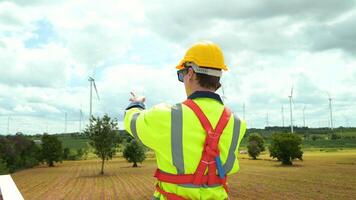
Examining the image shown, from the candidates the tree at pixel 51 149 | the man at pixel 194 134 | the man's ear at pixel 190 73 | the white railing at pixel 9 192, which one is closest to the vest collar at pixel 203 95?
the man at pixel 194 134

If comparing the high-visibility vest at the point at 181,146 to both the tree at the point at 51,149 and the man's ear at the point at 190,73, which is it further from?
the tree at the point at 51,149

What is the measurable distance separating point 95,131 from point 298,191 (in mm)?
40876

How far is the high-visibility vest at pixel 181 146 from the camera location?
97.0 inches

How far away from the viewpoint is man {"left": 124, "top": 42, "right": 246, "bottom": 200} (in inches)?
97.3

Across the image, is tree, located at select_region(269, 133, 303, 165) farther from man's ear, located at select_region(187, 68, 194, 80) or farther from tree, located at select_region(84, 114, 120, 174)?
man's ear, located at select_region(187, 68, 194, 80)

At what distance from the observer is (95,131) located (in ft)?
218

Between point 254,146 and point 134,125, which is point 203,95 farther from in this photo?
point 254,146

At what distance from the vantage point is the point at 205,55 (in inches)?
105

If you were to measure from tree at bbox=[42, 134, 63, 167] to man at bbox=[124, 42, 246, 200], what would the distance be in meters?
97.4

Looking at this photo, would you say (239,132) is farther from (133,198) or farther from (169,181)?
(133,198)

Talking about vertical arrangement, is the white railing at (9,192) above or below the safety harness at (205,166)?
below

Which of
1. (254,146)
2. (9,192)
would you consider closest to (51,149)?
(254,146)

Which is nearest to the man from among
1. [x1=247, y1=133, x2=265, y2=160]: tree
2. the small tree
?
the small tree

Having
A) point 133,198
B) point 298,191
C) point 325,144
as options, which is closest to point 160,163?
point 133,198
